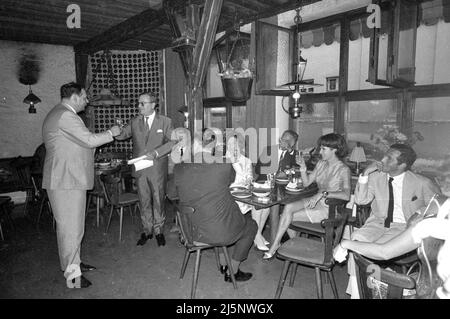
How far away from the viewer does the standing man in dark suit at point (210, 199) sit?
9.57 ft

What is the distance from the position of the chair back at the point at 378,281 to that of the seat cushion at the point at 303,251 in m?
0.94

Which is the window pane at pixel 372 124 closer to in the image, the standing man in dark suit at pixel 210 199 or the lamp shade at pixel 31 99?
the standing man in dark suit at pixel 210 199

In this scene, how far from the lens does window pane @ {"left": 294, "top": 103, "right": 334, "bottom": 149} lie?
18.0ft

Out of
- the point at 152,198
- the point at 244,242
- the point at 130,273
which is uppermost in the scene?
the point at 152,198

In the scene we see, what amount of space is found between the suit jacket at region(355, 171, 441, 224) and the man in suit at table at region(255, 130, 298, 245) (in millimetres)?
1038

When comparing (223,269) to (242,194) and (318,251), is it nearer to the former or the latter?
(242,194)

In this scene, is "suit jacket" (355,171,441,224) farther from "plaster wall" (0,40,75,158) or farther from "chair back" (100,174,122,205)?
"plaster wall" (0,40,75,158)

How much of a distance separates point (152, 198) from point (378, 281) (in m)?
3.45

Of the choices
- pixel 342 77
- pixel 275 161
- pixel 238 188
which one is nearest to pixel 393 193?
pixel 238 188

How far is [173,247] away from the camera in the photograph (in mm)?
4441

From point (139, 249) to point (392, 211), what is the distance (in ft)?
10.5

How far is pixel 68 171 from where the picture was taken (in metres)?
3.18

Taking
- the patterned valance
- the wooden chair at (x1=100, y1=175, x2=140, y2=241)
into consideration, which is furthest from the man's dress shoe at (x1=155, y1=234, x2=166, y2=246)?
the patterned valance
